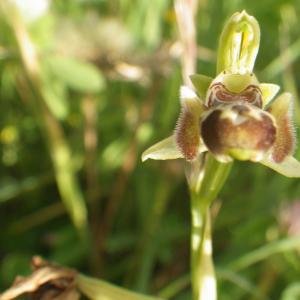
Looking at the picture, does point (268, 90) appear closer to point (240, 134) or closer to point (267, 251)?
point (240, 134)

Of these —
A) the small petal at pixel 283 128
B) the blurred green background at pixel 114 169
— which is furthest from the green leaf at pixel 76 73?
the small petal at pixel 283 128

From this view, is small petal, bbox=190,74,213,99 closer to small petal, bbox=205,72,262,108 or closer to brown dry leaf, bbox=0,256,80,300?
small petal, bbox=205,72,262,108

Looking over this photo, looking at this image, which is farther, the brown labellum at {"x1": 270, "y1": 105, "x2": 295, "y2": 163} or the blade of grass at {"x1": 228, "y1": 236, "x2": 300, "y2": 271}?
the blade of grass at {"x1": 228, "y1": 236, "x2": 300, "y2": 271}

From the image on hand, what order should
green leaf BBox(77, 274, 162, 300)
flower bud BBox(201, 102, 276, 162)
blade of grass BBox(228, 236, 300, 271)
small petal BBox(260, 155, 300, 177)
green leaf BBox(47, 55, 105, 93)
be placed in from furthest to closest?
green leaf BBox(47, 55, 105, 93)
blade of grass BBox(228, 236, 300, 271)
green leaf BBox(77, 274, 162, 300)
small petal BBox(260, 155, 300, 177)
flower bud BBox(201, 102, 276, 162)

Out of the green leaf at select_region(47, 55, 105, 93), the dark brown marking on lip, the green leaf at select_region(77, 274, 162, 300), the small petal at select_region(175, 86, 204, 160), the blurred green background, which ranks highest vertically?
the dark brown marking on lip

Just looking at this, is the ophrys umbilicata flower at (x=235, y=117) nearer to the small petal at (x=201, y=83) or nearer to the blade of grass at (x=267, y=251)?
the small petal at (x=201, y=83)

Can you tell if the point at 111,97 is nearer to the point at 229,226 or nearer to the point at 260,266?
the point at 229,226

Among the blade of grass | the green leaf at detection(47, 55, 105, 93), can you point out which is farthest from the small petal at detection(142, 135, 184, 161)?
the green leaf at detection(47, 55, 105, 93)
